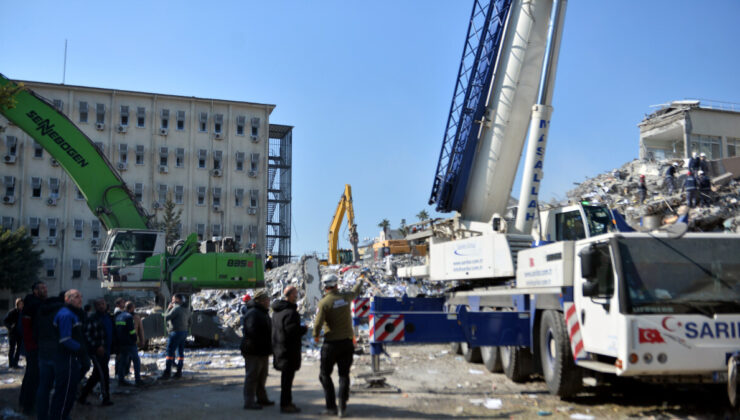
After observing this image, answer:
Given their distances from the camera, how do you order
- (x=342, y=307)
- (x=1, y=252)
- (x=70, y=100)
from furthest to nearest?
(x=70, y=100)
(x=1, y=252)
(x=342, y=307)

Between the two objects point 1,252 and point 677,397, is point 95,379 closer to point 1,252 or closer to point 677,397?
point 677,397

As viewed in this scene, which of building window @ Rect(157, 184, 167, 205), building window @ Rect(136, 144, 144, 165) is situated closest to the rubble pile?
building window @ Rect(157, 184, 167, 205)

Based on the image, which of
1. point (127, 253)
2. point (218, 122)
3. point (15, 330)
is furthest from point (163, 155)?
point (15, 330)

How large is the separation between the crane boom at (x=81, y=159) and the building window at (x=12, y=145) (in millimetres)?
36683

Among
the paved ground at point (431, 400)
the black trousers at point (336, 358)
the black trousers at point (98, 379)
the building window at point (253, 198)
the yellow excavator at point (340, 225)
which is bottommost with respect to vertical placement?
the paved ground at point (431, 400)

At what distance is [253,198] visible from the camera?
5431 cm

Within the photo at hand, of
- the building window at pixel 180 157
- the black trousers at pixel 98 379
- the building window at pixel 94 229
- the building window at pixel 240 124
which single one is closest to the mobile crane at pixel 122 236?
the black trousers at pixel 98 379

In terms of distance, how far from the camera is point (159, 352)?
1606cm

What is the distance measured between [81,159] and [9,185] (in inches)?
1463

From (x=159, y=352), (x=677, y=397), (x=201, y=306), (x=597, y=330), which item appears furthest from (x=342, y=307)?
(x=201, y=306)

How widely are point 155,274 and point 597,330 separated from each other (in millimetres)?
12802

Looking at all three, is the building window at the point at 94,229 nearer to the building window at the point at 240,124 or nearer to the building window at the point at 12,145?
the building window at the point at 12,145

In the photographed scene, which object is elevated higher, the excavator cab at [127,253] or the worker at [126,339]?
the excavator cab at [127,253]

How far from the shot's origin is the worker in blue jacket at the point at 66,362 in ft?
21.8
